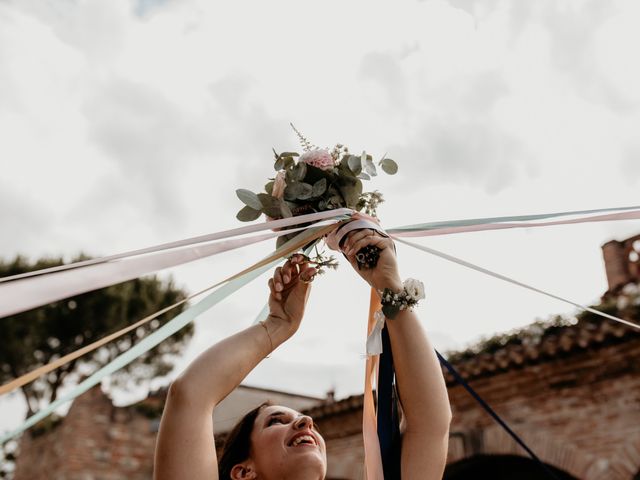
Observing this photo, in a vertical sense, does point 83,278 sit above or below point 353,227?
below

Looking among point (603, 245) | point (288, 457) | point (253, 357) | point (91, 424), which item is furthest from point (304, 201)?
point (91, 424)

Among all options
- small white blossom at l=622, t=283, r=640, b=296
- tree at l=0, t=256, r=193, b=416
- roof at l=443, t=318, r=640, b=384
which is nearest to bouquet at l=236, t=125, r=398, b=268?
roof at l=443, t=318, r=640, b=384

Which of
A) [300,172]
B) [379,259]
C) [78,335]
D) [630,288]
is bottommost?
[379,259]

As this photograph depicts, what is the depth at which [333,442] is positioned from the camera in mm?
10336

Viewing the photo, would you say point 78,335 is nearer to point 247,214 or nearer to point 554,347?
point 554,347

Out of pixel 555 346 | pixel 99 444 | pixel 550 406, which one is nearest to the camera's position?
pixel 555 346

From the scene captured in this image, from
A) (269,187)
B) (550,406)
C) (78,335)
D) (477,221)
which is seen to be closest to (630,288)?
(550,406)

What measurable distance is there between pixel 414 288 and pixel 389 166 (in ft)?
1.92

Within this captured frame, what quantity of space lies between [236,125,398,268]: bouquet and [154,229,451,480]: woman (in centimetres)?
18

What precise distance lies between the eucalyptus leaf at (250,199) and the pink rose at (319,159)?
0.71 ft

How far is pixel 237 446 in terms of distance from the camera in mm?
2279

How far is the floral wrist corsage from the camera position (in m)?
2.13

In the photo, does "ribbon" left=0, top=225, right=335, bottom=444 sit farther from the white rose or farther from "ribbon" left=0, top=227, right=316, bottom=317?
the white rose

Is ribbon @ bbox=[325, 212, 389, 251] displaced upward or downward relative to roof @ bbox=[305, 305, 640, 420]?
downward
